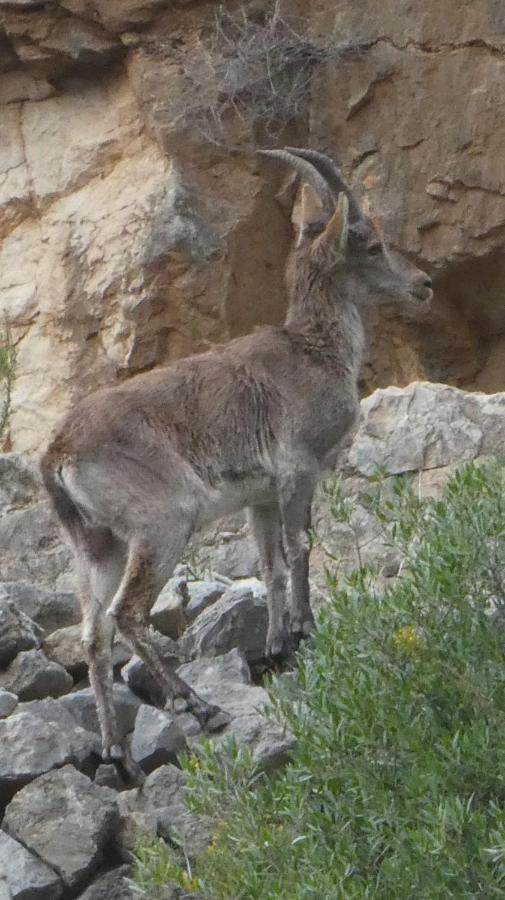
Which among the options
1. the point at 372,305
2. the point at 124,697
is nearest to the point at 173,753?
the point at 124,697

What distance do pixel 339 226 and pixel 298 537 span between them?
5.62 feet

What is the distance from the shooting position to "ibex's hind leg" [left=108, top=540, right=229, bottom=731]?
7.72m

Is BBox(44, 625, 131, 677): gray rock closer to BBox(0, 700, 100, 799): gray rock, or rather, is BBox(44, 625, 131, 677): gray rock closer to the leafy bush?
BBox(0, 700, 100, 799): gray rock

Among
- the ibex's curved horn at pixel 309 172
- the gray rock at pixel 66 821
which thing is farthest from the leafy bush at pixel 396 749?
the ibex's curved horn at pixel 309 172

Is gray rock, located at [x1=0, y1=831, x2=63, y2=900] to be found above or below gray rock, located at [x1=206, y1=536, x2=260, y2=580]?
above

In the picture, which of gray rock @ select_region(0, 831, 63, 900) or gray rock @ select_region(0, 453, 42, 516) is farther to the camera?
gray rock @ select_region(0, 453, 42, 516)

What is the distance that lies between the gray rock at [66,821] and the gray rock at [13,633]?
4.00 feet

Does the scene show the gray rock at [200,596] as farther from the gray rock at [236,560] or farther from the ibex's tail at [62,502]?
the ibex's tail at [62,502]

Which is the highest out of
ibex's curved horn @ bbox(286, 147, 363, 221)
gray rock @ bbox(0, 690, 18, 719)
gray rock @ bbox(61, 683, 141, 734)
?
ibex's curved horn @ bbox(286, 147, 363, 221)

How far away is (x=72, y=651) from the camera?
855 centimetres

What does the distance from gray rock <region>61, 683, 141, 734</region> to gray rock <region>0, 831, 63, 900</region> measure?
3.96 feet

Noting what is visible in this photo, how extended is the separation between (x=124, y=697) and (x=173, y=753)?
595 mm

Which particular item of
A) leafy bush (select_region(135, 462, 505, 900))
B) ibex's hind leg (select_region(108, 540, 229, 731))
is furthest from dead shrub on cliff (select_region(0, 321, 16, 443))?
leafy bush (select_region(135, 462, 505, 900))

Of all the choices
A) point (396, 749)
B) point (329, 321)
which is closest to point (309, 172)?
point (329, 321)
